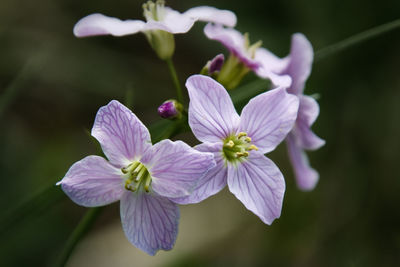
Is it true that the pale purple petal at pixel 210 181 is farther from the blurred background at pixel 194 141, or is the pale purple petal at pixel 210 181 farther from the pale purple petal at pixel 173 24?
the blurred background at pixel 194 141

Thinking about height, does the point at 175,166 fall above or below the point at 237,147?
above

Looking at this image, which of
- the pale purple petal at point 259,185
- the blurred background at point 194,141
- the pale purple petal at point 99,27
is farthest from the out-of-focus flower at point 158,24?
the blurred background at point 194,141

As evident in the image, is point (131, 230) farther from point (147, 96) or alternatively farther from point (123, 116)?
point (147, 96)

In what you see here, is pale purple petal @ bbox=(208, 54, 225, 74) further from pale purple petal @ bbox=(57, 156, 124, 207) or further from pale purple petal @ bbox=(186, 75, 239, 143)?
pale purple petal @ bbox=(57, 156, 124, 207)

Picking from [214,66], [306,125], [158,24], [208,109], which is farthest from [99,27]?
[306,125]

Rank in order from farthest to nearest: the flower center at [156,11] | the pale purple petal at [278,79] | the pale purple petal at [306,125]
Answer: the flower center at [156,11], the pale purple petal at [306,125], the pale purple petal at [278,79]

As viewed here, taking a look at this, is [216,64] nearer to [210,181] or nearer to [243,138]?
[243,138]
